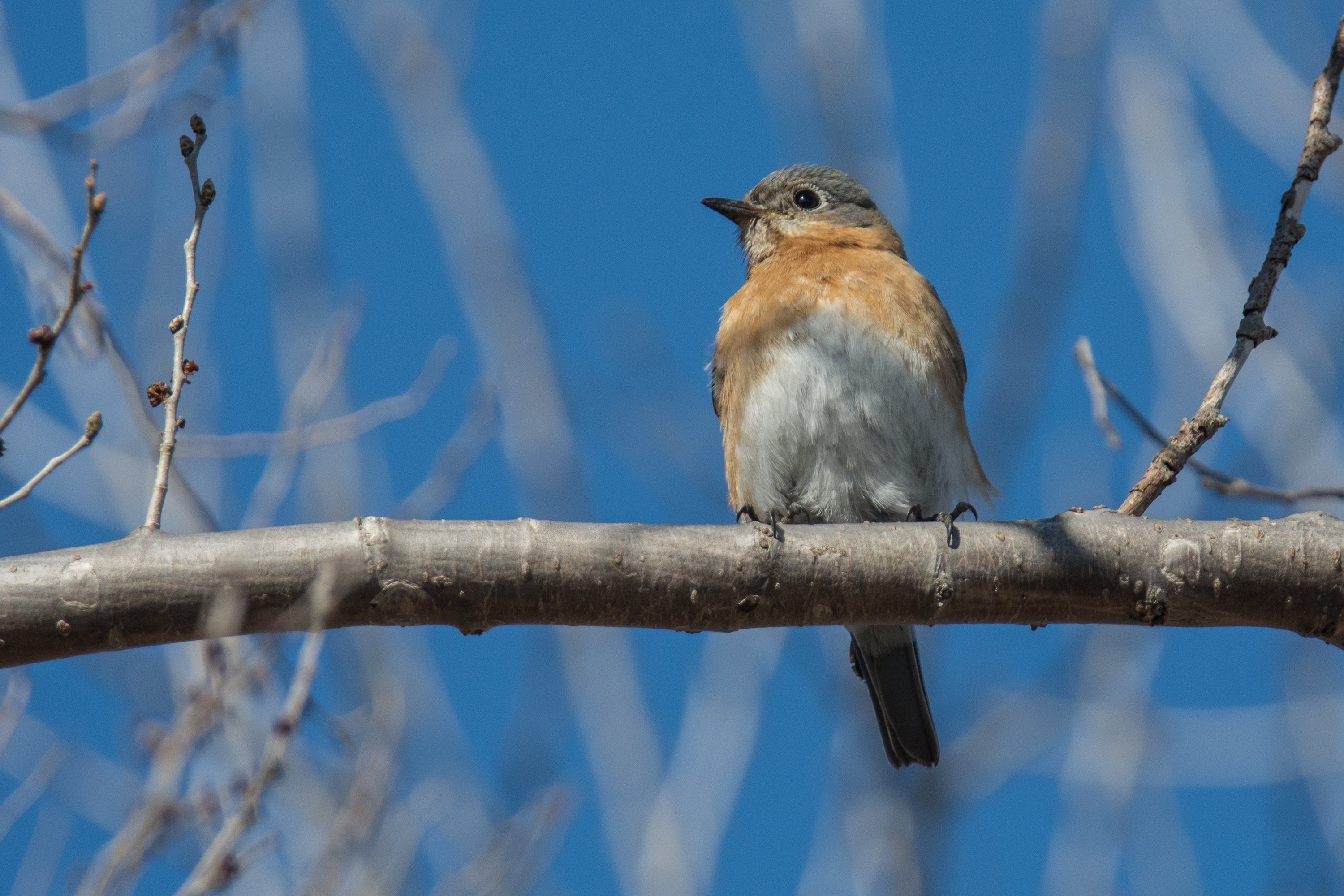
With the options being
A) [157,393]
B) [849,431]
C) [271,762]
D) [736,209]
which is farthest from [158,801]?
[736,209]

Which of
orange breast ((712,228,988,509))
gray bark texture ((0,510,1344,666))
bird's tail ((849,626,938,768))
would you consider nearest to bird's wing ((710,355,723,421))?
orange breast ((712,228,988,509))

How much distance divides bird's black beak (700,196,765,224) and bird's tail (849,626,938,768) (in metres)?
2.42

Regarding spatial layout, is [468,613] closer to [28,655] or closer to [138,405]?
[28,655]

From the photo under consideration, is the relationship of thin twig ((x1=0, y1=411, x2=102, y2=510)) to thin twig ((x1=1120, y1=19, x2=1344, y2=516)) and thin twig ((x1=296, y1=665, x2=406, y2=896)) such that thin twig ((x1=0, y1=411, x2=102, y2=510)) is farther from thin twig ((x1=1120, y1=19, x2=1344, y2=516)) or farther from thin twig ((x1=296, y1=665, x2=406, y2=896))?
thin twig ((x1=1120, y1=19, x2=1344, y2=516))

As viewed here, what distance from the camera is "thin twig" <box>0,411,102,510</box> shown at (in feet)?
8.95

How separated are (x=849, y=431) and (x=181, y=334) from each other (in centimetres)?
300

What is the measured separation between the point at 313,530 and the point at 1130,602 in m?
2.17

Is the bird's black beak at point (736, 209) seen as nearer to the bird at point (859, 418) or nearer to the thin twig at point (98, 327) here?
the bird at point (859, 418)

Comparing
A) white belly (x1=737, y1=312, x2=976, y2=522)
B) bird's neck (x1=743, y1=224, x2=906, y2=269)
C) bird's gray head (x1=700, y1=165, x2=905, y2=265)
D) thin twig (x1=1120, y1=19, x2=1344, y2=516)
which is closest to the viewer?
thin twig (x1=1120, y1=19, x2=1344, y2=516)

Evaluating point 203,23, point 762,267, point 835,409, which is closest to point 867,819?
point 835,409

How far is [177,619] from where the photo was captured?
298 cm

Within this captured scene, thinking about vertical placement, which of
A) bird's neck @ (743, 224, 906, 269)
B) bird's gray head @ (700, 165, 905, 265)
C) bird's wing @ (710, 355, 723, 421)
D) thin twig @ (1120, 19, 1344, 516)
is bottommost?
thin twig @ (1120, 19, 1344, 516)

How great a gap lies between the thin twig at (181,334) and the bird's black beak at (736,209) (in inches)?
164

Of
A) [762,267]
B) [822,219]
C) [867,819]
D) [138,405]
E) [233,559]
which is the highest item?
[822,219]
